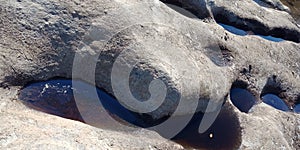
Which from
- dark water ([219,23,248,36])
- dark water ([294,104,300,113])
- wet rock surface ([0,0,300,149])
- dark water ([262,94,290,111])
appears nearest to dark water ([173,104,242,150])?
wet rock surface ([0,0,300,149])

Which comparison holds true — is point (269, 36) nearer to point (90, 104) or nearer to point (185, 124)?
point (185, 124)

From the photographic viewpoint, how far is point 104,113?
18469 millimetres

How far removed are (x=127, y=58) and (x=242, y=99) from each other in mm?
7589

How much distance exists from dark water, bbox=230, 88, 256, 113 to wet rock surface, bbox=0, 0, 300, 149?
0.39m

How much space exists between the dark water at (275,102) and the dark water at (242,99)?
120 cm

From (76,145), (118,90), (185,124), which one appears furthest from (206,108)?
(76,145)

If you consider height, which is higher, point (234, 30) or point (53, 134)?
point (53, 134)

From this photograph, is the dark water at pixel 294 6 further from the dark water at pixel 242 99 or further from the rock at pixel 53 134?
the rock at pixel 53 134

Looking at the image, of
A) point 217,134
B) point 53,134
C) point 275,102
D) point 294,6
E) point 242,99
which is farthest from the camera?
point 294,6

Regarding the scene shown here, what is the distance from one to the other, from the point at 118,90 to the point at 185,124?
11.8ft

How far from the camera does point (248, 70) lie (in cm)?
2498

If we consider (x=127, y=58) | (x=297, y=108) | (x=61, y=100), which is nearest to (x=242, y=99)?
(x=297, y=108)

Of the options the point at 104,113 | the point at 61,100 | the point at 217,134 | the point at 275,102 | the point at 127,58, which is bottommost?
the point at 275,102

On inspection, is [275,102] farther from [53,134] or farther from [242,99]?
[53,134]
